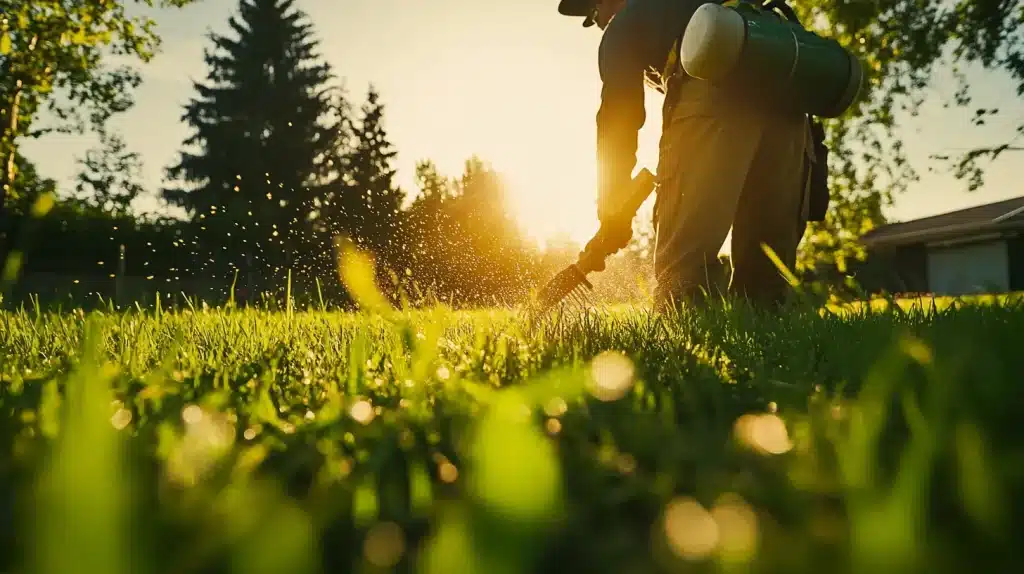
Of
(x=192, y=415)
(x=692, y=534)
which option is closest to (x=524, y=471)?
(x=692, y=534)

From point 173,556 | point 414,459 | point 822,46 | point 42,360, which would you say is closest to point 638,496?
point 414,459

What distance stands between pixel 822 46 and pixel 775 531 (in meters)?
3.58

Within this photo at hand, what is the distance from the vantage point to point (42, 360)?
242cm

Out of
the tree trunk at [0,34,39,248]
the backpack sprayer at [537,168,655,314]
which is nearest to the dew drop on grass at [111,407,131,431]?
the backpack sprayer at [537,168,655,314]

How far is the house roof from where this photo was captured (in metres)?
30.8

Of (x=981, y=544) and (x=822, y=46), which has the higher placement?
(x=822, y=46)

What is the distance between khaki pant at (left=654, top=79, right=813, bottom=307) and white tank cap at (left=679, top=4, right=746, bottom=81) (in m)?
0.39

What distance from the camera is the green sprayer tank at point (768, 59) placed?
10.8 feet

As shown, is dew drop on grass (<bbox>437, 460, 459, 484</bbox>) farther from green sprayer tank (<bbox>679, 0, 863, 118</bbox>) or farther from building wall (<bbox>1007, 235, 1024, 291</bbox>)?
building wall (<bbox>1007, 235, 1024, 291</bbox>)

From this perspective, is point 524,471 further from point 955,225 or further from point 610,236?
point 955,225

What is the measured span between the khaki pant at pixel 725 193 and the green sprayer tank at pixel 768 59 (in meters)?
0.17

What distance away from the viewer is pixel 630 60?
3859mm

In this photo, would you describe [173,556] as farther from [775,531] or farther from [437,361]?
[437,361]

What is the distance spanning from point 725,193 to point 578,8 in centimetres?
206
